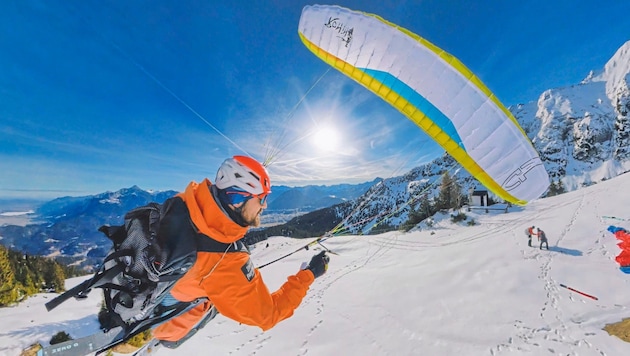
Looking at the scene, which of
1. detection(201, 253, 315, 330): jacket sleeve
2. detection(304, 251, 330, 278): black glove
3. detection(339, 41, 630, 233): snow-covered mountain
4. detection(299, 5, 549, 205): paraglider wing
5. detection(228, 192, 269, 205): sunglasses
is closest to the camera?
detection(201, 253, 315, 330): jacket sleeve

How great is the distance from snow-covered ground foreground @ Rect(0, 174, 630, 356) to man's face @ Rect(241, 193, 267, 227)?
6.47 metres

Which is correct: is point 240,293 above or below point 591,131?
below

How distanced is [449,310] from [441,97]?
7234 mm

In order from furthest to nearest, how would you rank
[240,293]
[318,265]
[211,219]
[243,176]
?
[318,265] < [243,176] < [211,219] < [240,293]

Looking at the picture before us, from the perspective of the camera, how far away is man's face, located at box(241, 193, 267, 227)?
275 centimetres

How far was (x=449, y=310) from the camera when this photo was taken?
30.7 feet

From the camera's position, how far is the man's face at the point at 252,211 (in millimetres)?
2754

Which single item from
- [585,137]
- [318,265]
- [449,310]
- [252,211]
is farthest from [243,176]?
[585,137]

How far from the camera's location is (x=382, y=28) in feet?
20.0

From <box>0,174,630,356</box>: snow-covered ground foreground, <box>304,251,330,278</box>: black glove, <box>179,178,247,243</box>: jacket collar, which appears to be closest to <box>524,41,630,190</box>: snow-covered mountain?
<box>0,174,630,356</box>: snow-covered ground foreground

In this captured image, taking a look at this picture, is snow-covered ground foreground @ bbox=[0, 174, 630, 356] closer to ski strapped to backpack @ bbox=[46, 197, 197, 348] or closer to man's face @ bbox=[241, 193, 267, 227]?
ski strapped to backpack @ bbox=[46, 197, 197, 348]

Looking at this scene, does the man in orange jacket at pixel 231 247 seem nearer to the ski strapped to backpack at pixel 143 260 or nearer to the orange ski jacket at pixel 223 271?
the orange ski jacket at pixel 223 271

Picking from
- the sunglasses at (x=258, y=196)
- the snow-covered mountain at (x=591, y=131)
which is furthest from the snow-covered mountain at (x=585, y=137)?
the sunglasses at (x=258, y=196)

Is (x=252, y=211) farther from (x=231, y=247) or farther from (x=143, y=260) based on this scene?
(x=143, y=260)
